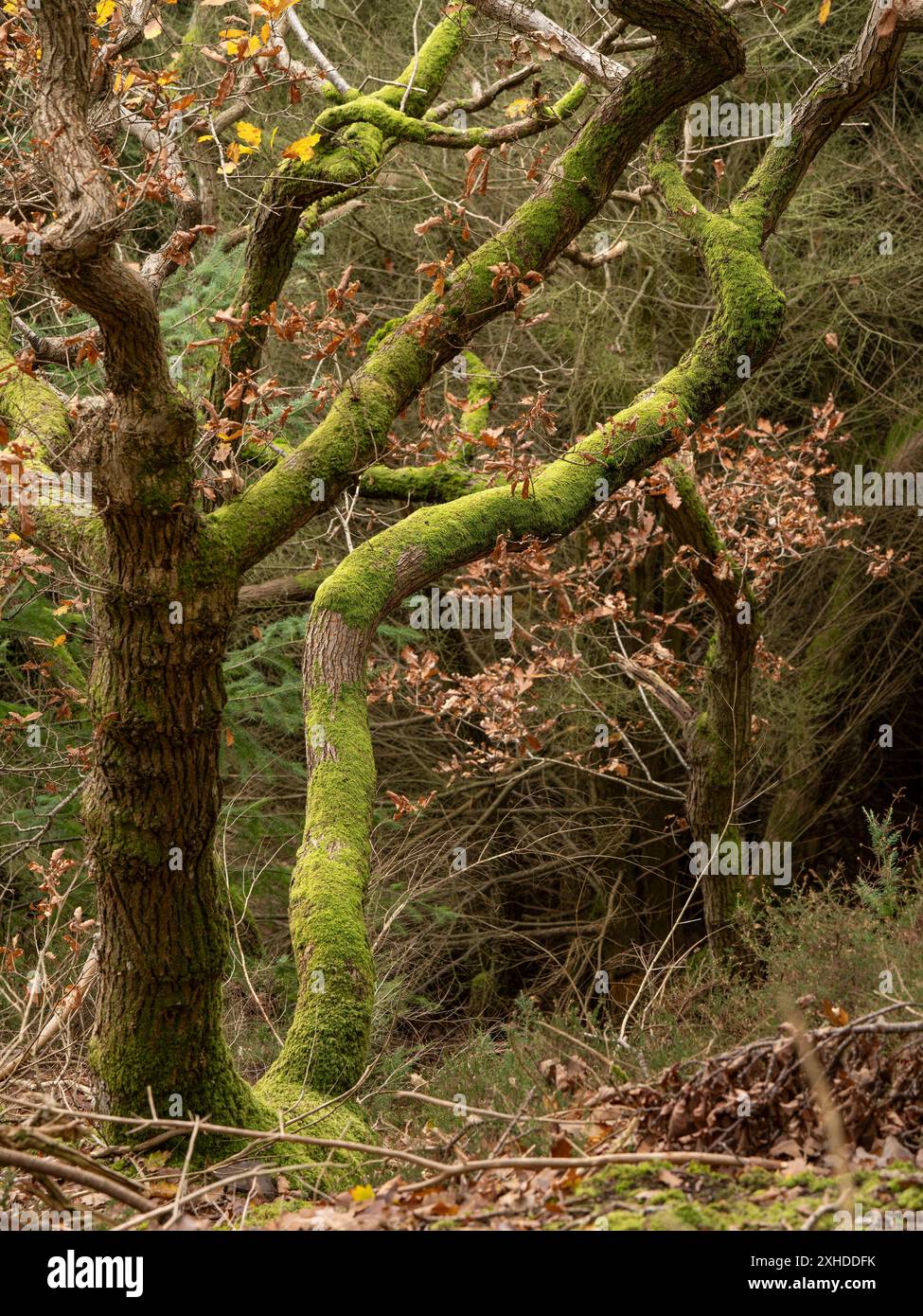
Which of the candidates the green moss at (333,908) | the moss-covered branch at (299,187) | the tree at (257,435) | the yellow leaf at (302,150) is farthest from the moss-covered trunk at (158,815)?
the yellow leaf at (302,150)

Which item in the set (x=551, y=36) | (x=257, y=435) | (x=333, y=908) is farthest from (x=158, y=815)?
(x=551, y=36)

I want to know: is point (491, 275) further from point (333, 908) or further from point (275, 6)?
point (333, 908)

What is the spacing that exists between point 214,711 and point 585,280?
27.5 feet

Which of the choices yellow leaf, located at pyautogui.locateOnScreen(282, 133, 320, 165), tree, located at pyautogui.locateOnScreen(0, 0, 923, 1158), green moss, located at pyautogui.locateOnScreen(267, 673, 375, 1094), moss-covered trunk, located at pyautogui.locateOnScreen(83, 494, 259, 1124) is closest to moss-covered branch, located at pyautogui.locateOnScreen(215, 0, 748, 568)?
tree, located at pyautogui.locateOnScreen(0, 0, 923, 1158)

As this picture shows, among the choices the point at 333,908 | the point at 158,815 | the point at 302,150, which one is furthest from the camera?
the point at 333,908

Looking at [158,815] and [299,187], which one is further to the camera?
[299,187]

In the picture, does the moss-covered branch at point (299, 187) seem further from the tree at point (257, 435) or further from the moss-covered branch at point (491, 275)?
the moss-covered branch at point (491, 275)

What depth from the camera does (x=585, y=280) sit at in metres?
11.4

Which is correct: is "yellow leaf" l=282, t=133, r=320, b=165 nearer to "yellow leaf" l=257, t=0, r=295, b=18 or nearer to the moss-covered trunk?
"yellow leaf" l=257, t=0, r=295, b=18

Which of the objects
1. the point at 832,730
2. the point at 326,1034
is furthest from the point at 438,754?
the point at 326,1034

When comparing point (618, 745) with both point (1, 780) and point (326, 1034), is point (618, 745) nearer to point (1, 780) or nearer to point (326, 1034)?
point (1, 780)

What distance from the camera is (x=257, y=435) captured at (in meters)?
5.31

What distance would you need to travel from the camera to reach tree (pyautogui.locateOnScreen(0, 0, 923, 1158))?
3.85 m

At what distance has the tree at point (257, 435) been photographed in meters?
3.85
